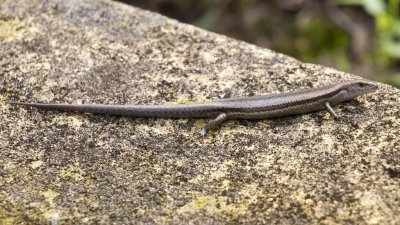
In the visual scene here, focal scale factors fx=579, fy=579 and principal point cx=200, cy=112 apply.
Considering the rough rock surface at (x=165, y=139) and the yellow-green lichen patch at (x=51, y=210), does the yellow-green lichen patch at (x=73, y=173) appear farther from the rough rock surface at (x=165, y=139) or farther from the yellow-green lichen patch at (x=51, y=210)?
the yellow-green lichen patch at (x=51, y=210)

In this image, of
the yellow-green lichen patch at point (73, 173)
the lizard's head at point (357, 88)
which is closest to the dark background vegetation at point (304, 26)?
the lizard's head at point (357, 88)

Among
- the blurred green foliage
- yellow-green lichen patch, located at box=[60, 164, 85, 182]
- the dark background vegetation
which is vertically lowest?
yellow-green lichen patch, located at box=[60, 164, 85, 182]

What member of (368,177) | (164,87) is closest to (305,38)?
(164,87)

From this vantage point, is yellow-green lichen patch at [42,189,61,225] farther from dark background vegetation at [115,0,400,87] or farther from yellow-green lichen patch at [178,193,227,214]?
dark background vegetation at [115,0,400,87]

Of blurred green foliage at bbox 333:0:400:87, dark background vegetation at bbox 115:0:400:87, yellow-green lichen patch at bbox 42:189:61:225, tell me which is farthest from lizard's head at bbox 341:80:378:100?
dark background vegetation at bbox 115:0:400:87

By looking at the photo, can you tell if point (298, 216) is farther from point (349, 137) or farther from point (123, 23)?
point (123, 23)

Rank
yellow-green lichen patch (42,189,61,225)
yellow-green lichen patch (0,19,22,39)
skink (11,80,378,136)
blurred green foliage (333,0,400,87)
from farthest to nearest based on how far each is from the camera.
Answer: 1. blurred green foliage (333,0,400,87)
2. yellow-green lichen patch (0,19,22,39)
3. skink (11,80,378,136)
4. yellow-green lichen patch (42,189,61,225)
